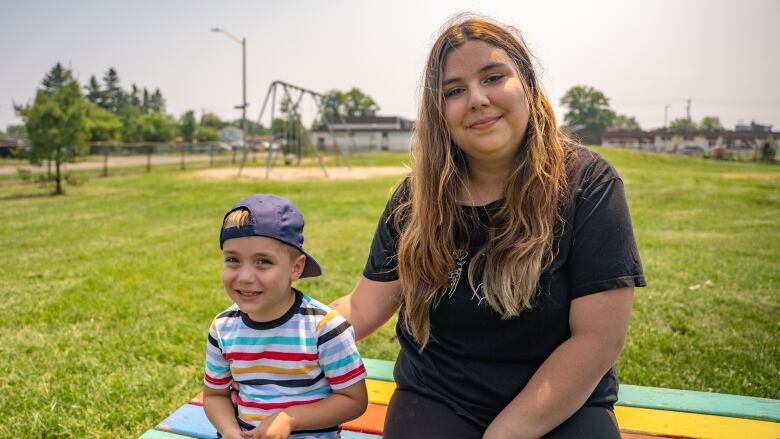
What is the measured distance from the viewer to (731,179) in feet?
49.0

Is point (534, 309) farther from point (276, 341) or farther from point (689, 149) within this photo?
point (689, 149)

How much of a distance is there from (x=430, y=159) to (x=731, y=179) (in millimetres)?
15476

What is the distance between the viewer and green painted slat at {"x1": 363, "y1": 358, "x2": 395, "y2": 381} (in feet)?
8.49

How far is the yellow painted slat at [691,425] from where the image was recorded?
1991mm

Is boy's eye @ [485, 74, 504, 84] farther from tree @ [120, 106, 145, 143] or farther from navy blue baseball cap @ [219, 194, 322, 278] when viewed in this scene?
tree @ [120, 106, 145, 143]

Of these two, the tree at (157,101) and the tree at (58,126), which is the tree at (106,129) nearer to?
the tree at (58,126)

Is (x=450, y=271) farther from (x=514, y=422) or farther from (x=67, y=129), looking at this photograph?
(x=67, y=129)

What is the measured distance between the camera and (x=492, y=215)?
176 cm

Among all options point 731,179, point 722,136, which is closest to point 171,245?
point 731,179

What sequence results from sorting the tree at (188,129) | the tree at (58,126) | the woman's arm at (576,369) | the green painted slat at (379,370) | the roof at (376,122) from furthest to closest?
the roof at (376,122)
the tree at (188,129)
the tree at (58,126)
the green painted slat at (379,370)
the woman's arm at (576,369)

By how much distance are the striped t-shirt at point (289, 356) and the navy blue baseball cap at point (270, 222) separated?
20cm

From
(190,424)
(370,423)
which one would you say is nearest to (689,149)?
(370,423)

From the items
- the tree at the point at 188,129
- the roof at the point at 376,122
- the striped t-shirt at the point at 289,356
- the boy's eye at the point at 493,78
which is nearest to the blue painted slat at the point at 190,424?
the striped t-shirt at the point at 289,356

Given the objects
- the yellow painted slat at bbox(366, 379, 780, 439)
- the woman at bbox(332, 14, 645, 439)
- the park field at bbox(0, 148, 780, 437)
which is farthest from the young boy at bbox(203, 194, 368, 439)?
the park field at bbox(0, 148, 780, 437)
